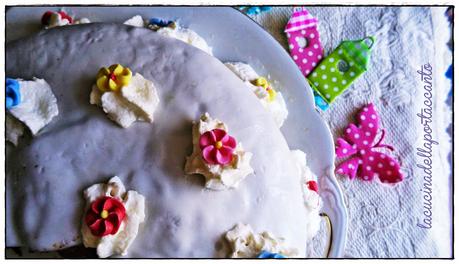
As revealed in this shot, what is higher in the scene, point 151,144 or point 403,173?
point 151,144

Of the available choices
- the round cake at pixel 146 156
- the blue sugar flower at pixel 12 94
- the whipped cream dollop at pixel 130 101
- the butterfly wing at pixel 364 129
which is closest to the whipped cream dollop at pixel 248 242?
the round cake at pixel 146 156

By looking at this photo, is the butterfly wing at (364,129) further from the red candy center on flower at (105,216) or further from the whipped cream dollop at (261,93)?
the red candy center on flower at (105,216)

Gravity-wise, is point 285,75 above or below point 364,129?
above

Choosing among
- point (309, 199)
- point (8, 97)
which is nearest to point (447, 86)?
point (309, 199)

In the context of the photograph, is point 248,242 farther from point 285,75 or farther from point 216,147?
point 285,75

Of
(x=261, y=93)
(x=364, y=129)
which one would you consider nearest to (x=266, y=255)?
(x=261, y=93)

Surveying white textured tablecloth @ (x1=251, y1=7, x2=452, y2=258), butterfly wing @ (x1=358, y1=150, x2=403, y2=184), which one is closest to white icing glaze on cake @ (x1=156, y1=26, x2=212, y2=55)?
white textured tablecloth @ (x1=251, y1=7, x2=452, y2=258)
